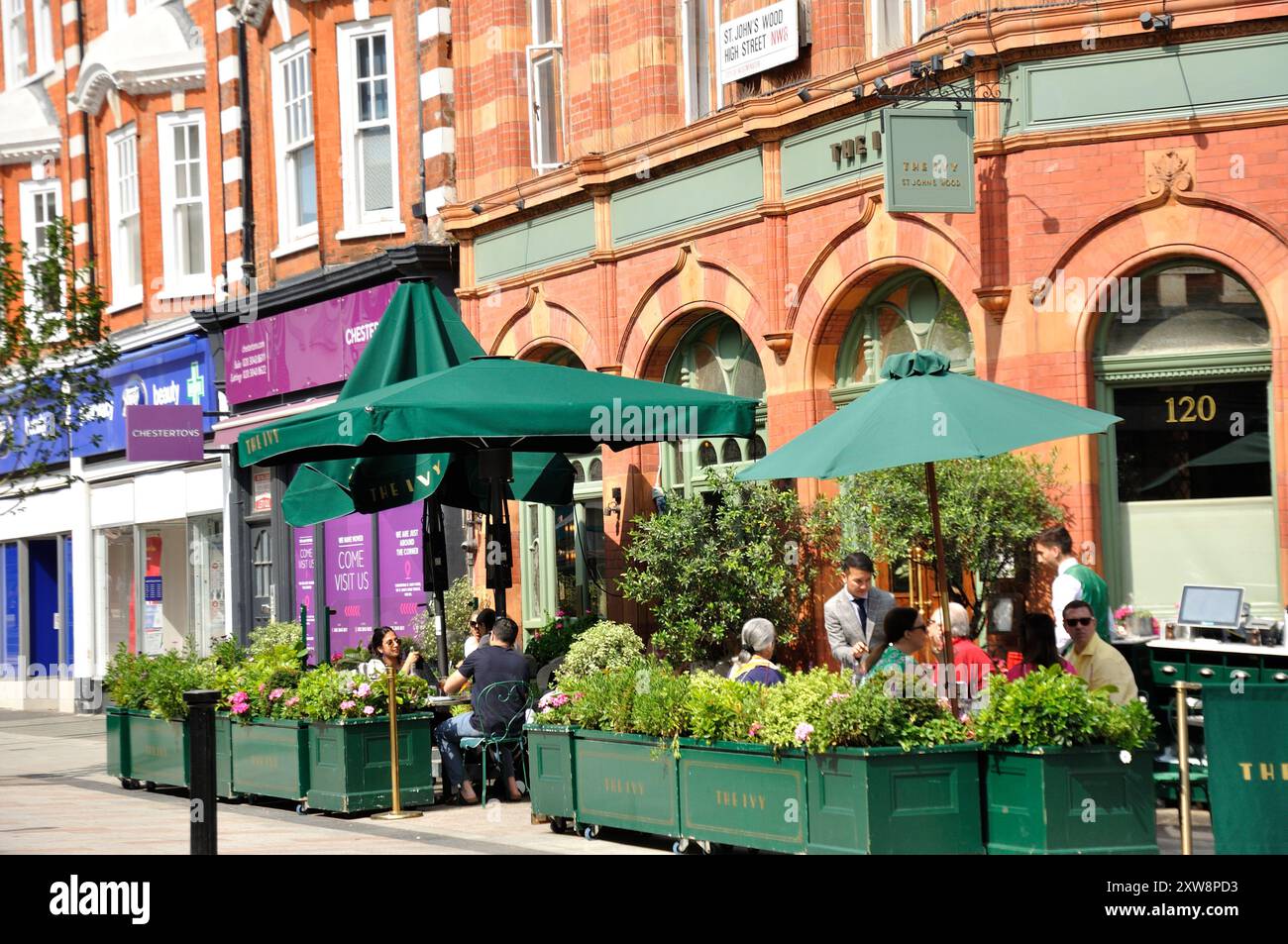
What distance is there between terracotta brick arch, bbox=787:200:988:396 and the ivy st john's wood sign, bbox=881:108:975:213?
22.8 inches

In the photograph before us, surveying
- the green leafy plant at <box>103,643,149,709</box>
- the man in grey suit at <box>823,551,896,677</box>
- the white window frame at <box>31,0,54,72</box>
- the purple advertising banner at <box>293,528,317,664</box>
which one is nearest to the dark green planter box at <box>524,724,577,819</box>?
the man in grey suit at <box>823,551,896,677</box>

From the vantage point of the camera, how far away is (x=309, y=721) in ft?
42.3

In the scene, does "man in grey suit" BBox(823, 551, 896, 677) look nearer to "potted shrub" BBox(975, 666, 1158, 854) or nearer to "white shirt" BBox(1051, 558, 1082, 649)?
"white shirt" BBox(1051, 558, 1082, 649)

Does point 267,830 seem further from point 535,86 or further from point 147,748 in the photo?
point 535,86

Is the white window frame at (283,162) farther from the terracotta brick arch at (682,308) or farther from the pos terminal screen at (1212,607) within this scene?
the pos terminal screen at (1212,607)

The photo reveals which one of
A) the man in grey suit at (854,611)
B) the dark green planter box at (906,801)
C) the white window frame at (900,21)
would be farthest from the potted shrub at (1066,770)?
the white window frame at (900,21)

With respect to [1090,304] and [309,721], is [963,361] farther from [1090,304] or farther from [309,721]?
[309,721]

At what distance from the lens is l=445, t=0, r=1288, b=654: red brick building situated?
12922mm

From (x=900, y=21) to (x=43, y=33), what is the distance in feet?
66.2

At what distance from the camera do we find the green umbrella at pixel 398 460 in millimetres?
14766

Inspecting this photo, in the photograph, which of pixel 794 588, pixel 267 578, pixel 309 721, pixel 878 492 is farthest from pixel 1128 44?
pixel 267 578

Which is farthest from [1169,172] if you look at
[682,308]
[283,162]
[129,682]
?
[283,162]

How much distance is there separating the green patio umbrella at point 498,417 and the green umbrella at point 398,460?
24.1 inches
